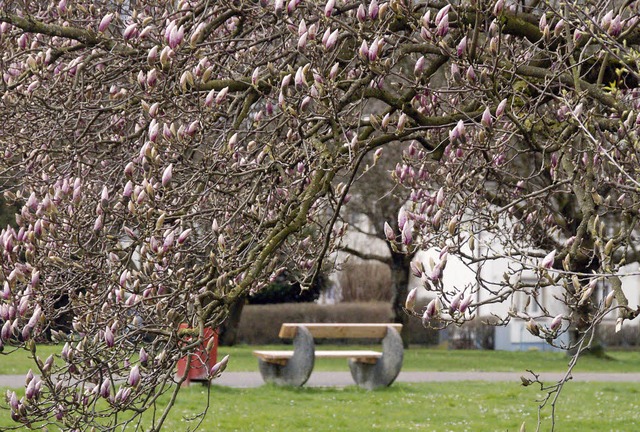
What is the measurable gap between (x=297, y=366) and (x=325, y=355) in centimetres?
91

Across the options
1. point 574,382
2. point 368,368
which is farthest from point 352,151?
point 574,382

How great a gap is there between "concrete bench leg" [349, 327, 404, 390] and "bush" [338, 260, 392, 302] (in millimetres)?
25303

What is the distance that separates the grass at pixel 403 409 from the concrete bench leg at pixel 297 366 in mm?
291

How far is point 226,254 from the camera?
18.4ft

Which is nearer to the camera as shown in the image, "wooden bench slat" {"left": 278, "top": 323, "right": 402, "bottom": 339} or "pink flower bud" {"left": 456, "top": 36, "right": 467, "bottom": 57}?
"pink flower bud" {"left": 456, "top": 36, "right": 467, "bottom": 57}

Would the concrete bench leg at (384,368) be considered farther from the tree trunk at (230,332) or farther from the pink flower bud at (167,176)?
the tree trunk at (230,332)

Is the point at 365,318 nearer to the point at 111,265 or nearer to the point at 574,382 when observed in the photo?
the point at 574,382

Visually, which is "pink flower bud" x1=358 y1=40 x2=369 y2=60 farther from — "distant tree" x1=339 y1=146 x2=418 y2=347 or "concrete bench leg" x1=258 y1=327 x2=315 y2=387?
"distant tree" x1=339 y1=146 x2=418 y2=347

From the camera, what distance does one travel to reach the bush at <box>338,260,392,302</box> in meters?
42.7

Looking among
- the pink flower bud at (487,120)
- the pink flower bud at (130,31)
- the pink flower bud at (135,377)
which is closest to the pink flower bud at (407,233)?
the pink flower bud at (487,120)

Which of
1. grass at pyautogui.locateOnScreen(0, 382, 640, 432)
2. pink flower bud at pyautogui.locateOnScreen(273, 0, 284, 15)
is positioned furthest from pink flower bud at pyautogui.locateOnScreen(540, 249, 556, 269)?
grass at pyautogui.locateOnScreen(0, 382, 640, 432)

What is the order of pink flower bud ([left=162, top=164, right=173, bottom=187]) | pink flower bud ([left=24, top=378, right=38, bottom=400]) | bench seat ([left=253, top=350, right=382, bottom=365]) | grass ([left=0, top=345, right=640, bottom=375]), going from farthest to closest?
grass ([left=0, top=345, right=640, bottom=375]), bench seat ([left=253, top=350, right=382, bottom=365]), pink flower bud ([left=162, top=164, right=173, bottom=187]), pink flower bud ([left=24, top=378, right=38, bottom=400])

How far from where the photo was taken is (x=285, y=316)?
3475 centimetres

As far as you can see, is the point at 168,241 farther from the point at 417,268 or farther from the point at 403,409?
the point at 403,409
